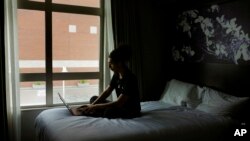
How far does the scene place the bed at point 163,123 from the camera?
1.95m

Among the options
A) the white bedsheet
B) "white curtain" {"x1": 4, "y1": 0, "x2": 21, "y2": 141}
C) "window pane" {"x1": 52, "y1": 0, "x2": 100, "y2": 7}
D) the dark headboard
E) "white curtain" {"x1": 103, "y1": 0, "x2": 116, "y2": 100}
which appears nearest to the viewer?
the white bedsheet

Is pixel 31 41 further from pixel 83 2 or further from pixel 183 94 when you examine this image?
pixel 183 94

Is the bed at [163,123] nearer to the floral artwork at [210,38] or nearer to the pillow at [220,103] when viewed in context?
the pillow at [220,103]

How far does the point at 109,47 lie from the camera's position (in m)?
3.50

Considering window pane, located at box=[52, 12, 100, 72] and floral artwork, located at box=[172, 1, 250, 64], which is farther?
window pane, located at box=[52, 12, 100, 72]

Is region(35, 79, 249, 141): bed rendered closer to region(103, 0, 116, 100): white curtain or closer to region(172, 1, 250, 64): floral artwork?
region(172, 1, 250, 64): floral artwork

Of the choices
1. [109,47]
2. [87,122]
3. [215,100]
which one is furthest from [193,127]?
[109,47]

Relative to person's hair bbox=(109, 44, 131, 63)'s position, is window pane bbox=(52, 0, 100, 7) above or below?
above

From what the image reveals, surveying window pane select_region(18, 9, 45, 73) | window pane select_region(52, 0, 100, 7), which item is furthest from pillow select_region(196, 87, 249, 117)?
window pane select_region(18, 9, 45, 73)

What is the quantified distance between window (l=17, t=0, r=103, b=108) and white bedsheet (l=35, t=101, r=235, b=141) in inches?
33.7

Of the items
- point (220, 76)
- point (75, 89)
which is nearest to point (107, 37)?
point (75, 89)

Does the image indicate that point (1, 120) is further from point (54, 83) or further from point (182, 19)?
point (182, 19)

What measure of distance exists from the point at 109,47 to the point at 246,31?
176 centimetres

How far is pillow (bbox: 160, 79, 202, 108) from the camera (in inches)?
116
